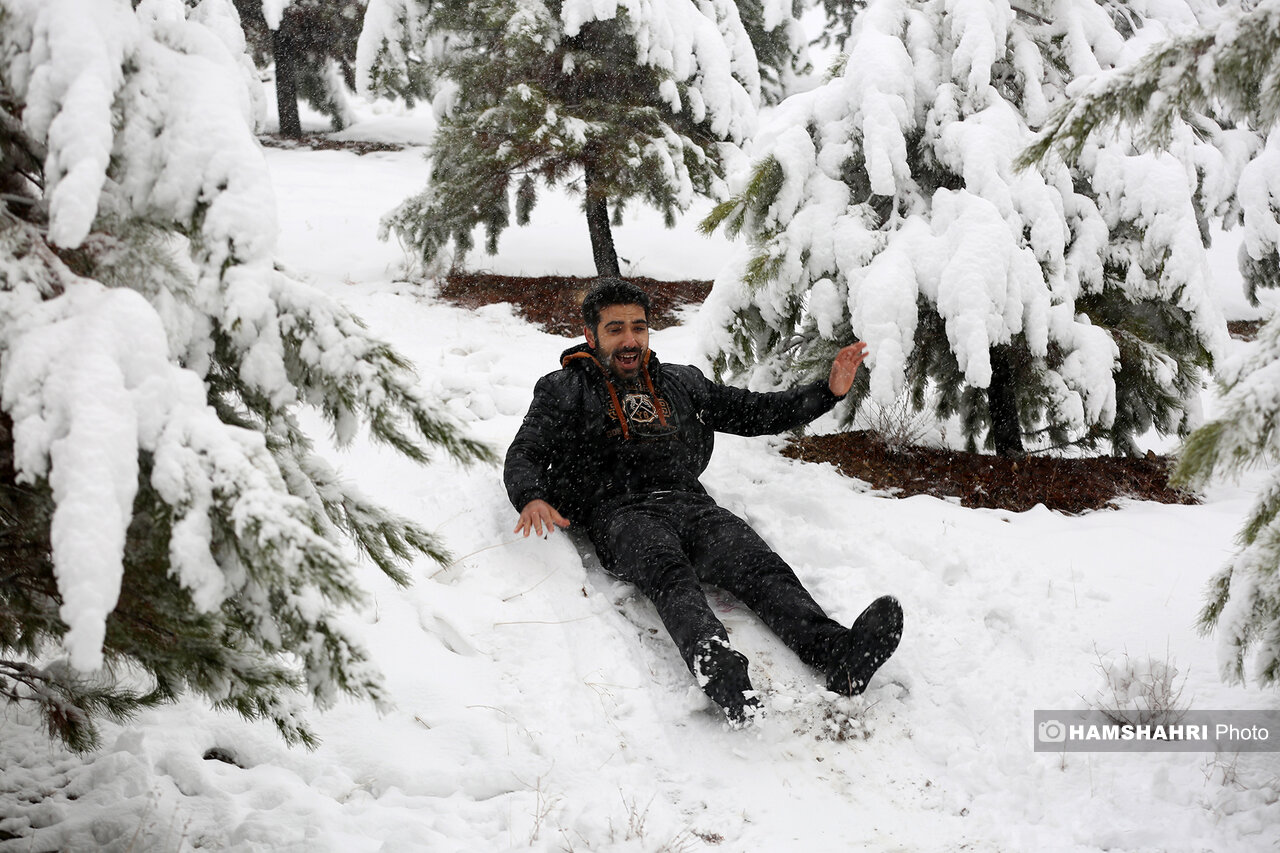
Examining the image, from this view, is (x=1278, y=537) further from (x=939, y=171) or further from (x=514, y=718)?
(x=939, y=171)

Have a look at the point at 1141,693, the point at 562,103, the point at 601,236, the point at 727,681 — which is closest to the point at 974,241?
the point at 1141,693

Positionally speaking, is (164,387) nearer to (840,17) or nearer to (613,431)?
(613,431)

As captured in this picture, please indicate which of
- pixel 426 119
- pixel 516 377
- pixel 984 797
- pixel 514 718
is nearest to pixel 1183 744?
pixel 984 797

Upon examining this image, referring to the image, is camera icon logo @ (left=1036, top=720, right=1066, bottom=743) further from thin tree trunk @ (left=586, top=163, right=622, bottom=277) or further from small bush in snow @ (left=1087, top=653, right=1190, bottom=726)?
thin tree trunk @ (left=586, top=163, right=622, bottom=277)

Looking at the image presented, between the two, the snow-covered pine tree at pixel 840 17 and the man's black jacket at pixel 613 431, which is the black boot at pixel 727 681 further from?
the snow-covered pine tree at pixel 840 17

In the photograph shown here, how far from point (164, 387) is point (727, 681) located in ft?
7.41

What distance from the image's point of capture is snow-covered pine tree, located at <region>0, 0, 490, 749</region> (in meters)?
1.53

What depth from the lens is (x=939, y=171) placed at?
216 inches

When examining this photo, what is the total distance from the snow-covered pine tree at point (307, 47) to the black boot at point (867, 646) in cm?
1429

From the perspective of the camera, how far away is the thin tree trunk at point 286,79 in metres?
17.5

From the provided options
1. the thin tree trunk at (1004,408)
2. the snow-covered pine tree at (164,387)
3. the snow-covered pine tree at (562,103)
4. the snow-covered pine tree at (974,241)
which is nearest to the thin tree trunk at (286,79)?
the snow-covered pine tree at (562,103)

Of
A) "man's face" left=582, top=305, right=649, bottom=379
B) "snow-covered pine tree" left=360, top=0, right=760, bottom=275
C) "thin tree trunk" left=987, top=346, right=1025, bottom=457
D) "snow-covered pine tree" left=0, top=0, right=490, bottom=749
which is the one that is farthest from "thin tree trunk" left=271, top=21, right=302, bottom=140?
"snow-covered pine tree" left=0, top=0, right=490, bottom=749

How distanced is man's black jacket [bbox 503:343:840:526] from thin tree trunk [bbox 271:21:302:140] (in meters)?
15.9

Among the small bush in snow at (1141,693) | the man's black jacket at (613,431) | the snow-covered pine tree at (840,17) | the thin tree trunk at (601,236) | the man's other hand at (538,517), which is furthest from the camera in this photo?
the snow-covered pine tree at (840,17)
